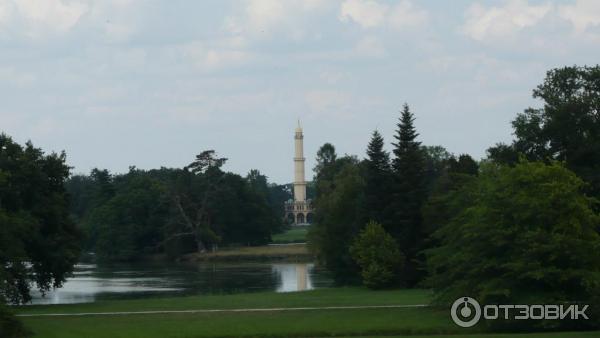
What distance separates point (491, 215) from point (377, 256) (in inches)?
895

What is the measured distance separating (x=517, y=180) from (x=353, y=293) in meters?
19.4

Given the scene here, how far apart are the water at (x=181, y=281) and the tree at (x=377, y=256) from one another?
24.0ft

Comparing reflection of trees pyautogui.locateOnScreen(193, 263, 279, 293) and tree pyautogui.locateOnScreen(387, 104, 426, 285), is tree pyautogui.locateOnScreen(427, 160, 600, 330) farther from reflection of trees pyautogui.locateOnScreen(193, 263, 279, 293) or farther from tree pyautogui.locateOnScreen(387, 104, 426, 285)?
reflection of trees pyautogui.locateOnScreen(193, 263, 279, 293)

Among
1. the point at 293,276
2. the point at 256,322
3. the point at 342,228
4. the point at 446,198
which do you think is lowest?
the point at 256,322

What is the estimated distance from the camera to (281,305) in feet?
150

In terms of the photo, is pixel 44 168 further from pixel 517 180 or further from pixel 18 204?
pixel 517 180

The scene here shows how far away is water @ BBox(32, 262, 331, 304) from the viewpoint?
63469 millimetres

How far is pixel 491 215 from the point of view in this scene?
123 feet

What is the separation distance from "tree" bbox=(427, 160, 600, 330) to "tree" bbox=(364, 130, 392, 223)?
80.8 ft

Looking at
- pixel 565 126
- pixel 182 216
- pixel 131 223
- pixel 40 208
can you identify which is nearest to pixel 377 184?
pixel 565 126

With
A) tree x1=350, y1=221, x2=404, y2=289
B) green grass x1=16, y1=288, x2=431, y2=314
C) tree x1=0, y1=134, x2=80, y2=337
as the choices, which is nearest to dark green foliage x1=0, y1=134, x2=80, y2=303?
tree x1=0, y1=134, x2=80, y2=337

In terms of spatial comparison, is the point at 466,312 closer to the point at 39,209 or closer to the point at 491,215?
the point at 491,215

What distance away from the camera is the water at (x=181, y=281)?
6347 centimetres

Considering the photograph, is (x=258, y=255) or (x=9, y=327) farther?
(x=258, y=255)
